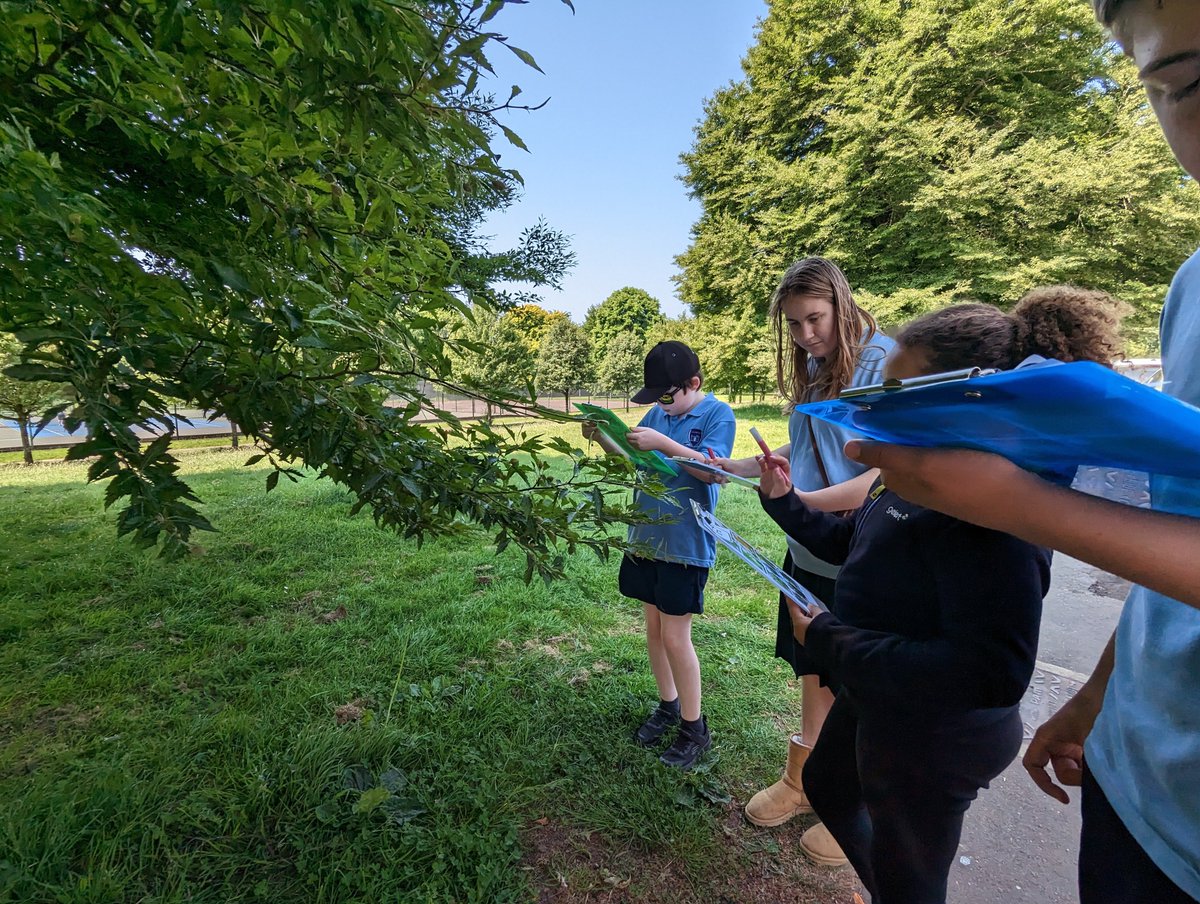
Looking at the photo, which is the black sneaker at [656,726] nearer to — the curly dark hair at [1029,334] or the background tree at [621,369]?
the curly dark hair at [1029,334]

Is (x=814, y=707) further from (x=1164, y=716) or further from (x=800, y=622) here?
(x=1164, y=716)

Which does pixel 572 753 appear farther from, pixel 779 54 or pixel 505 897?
pixel 779 54

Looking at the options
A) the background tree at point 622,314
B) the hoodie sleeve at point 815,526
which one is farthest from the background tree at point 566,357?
the hoodie sleeve at point 815,526

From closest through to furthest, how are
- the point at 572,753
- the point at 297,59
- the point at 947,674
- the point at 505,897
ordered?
the point at 297,59 < the point at 947,674 < the point at 505,897 < the point at 572,753

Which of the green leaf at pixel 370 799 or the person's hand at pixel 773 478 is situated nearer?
the person's hand at pixel 773 478

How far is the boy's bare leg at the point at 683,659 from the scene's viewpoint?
2.51 meters

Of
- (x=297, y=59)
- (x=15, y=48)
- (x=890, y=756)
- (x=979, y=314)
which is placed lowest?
(x=890, y=756)

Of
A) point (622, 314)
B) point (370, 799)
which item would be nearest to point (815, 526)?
point (370, 799)

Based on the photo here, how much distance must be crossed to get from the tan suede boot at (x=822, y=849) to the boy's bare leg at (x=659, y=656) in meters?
0.83

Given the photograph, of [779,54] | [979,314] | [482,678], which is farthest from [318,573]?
[779,54]

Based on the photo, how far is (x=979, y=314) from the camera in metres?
1.27

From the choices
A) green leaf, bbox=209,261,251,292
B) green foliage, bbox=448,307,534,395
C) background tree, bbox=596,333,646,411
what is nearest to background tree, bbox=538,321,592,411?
background tree, bbox=596,333,646,411

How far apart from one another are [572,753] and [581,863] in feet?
1.98

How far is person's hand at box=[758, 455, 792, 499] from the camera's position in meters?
1.87
